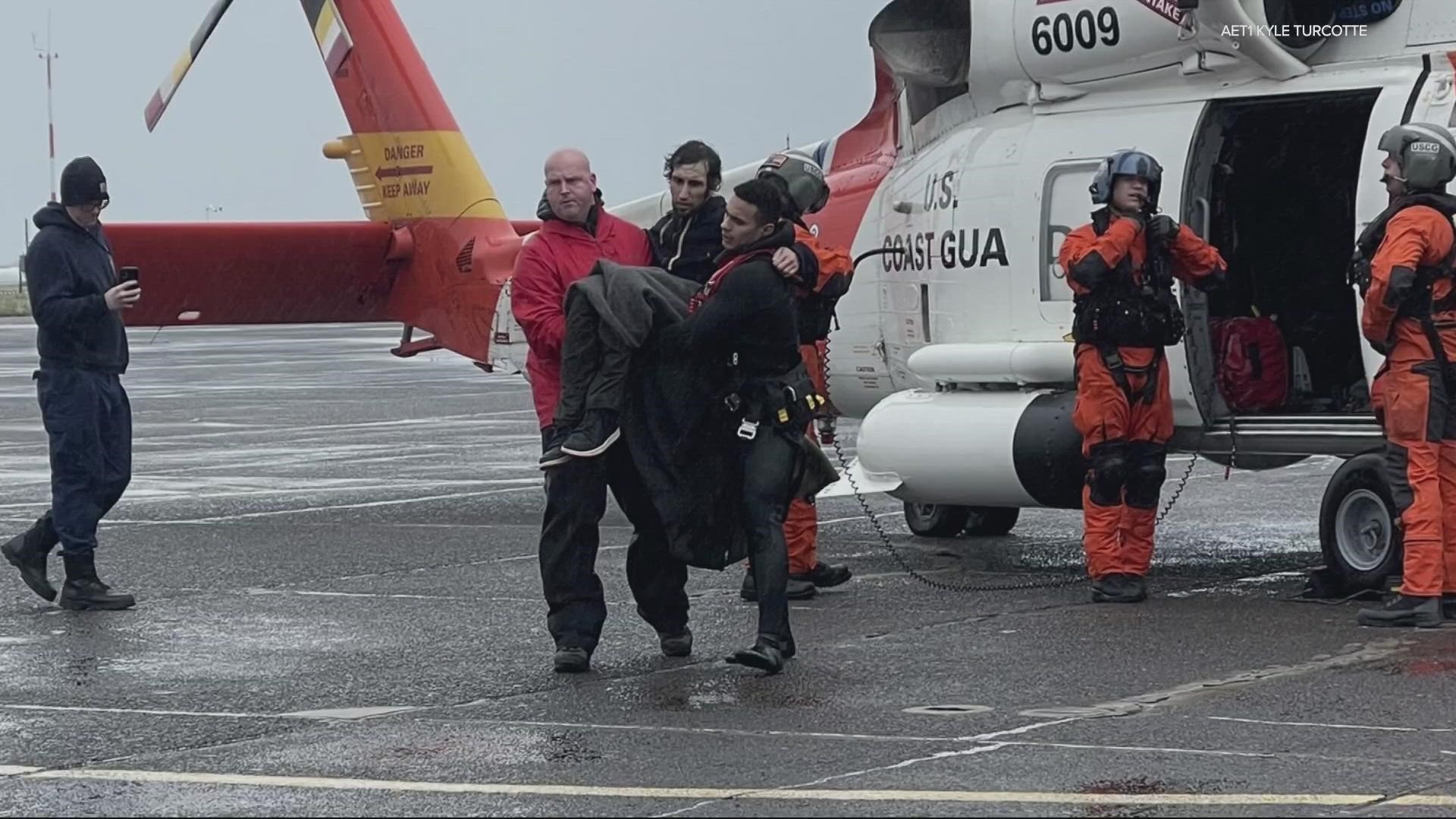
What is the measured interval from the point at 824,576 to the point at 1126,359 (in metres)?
1.53

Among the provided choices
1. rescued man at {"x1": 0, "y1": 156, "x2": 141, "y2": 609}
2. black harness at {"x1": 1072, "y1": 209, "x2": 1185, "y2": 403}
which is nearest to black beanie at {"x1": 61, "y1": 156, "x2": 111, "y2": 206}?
rescued man at {"x1": 0, "y1": 156, "x2": 141, "y2": 609}

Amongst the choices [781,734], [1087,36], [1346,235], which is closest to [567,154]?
[781,734]

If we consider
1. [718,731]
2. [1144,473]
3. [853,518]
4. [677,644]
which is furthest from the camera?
[853,518]

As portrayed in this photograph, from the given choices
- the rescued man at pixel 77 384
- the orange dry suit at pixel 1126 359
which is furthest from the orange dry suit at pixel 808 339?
the rescued man at pixel 77 384

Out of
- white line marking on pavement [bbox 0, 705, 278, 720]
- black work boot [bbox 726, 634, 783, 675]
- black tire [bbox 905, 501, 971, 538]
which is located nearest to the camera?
white line marking on pavement [bbox 0, 705, 278, 720]

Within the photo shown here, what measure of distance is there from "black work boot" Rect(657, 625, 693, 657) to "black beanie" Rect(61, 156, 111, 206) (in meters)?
3.20

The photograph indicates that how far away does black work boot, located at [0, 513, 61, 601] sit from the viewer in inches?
359

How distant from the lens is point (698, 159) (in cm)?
787

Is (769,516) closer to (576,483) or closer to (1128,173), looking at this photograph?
(576,483)

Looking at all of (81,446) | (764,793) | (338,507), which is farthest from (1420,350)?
(338,507)

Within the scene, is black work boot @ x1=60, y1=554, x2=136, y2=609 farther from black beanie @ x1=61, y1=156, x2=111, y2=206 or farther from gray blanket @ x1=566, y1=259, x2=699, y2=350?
gray blanket @ x1=566, y1=259, x2=699, y2=350

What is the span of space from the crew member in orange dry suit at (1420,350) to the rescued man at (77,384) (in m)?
4.74

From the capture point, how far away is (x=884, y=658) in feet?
24.2

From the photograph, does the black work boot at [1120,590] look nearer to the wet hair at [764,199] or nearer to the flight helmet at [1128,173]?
the flight helmet at [1128,173]
